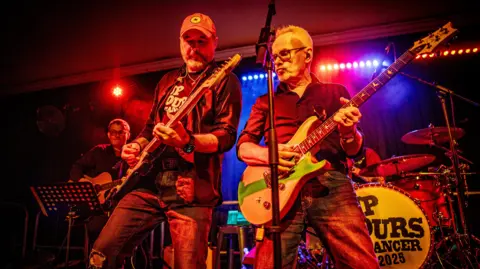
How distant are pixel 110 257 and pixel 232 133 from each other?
1232mm

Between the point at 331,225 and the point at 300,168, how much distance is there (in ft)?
1.38

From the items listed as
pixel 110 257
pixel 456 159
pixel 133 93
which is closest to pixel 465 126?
pixel 456 159

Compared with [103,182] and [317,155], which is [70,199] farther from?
[317,155]

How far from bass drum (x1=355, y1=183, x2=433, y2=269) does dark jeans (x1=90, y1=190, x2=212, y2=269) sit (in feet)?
9.90

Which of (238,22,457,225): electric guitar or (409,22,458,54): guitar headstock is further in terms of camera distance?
(409,22,458,54): guitar headstock

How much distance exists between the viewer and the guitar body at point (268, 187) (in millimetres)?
2309

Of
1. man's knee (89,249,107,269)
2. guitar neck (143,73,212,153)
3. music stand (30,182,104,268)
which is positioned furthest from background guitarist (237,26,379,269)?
music stand (30,182,104,268)

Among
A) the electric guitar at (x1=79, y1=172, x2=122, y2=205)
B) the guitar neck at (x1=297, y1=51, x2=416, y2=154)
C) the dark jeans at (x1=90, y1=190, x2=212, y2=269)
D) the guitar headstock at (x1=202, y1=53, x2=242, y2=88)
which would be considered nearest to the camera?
the dark jeans at (x1=90, y1=190, x2=212, y2=269)

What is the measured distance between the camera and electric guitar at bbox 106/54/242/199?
2498 millimetres

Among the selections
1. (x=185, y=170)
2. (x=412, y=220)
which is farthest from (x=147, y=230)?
(x=412, y=220)

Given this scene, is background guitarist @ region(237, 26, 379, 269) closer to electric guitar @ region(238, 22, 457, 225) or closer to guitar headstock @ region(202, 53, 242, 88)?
electric guitar @ region(238, 22, 457, 225)

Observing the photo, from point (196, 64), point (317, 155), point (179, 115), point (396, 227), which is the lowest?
point (396, 227)

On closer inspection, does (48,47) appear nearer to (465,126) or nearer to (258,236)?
(258,236)

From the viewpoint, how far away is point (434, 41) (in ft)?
8.77
